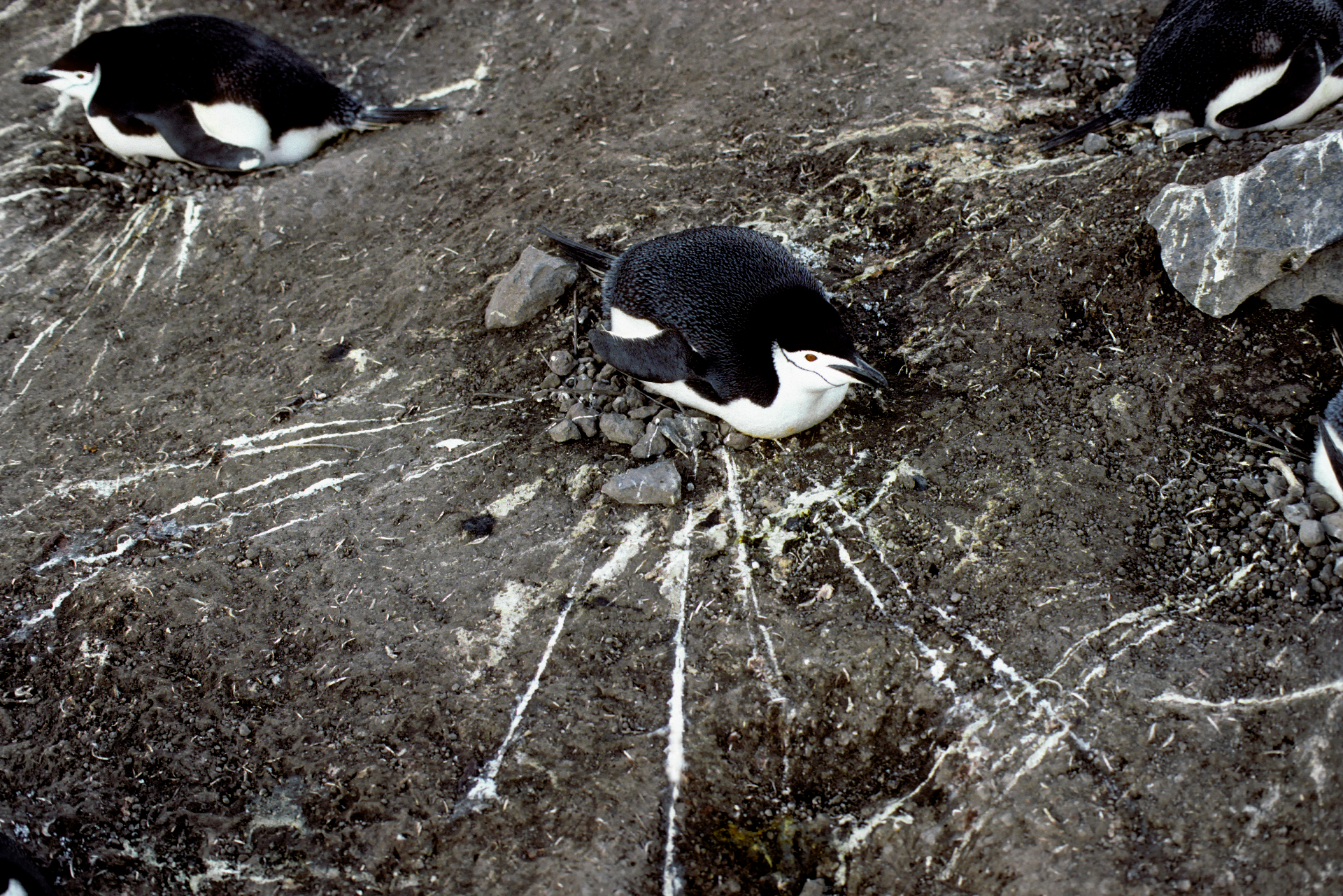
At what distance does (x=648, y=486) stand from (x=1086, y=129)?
2.63 meters

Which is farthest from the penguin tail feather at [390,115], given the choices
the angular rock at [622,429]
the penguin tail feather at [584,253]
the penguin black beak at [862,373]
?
the penguin black beak at [862,373]

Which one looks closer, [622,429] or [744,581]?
[744,581]

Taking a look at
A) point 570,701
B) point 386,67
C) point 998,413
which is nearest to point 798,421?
point 998,413

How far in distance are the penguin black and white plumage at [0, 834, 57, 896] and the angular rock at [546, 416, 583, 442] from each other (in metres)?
1.95

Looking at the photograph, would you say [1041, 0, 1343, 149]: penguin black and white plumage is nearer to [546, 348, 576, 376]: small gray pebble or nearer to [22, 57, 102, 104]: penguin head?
[546, 348, 576, 376]: small gray pebble

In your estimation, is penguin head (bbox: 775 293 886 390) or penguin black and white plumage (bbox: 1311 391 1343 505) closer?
penguin black and white plumage (bbox: 1311 391 1343 505)

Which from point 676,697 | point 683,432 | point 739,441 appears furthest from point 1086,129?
point 676,697

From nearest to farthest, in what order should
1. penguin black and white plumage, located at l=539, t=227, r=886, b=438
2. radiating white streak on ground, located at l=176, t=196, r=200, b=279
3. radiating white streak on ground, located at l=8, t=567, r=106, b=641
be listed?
penguin black and white plumage, located at l=539, t=227, r=886, b=438 → radiating white streak on ground, located at l=8, t=567, r=106, b=641 → radiating white streak on ground, located at l=176, t=196, r=200, b=279

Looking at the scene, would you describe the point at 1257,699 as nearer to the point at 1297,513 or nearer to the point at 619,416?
the point at 1297,513

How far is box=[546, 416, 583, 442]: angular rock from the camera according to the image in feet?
10.6

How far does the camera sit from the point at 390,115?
4.96 metres

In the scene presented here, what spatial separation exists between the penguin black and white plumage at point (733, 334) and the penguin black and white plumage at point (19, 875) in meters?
2.27

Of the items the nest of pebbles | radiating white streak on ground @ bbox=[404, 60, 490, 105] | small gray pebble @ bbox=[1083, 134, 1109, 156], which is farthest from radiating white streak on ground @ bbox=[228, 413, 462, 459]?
small gray pebble @ bbox=[1083, 134, 1109, 156]

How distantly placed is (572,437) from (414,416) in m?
0.67
